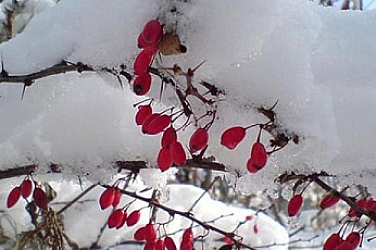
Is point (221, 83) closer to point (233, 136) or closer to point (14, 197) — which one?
point (233, 136)

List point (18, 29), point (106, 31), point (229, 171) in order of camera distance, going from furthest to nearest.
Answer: point (18, 29)
point (229, 171)
point (106, 31)

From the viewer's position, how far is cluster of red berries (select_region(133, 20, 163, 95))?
0.79m

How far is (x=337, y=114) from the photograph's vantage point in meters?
1.00

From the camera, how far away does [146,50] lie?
812 mm

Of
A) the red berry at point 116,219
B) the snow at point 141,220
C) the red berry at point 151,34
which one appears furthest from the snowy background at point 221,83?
the snow at point 141,220

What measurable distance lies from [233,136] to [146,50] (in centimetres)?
18

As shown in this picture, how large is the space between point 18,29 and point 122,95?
5.47 feet

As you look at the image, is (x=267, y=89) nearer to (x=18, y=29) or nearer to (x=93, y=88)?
(x=93, y=88)

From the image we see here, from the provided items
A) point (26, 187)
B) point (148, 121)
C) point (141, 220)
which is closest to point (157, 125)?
point (148, 121)

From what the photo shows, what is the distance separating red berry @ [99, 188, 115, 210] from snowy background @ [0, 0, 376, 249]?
8 cm

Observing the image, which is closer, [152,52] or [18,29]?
[152,52]

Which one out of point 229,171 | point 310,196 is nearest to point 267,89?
point 229,171

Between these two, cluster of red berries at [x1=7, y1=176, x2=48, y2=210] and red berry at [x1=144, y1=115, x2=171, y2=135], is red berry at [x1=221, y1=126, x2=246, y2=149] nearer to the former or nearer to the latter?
red berry at [x1=144, y1=115, x2=171, y2=135]

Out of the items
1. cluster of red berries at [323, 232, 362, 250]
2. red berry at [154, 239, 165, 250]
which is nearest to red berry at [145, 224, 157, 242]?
red berry at [154, 239, 165, 250]
